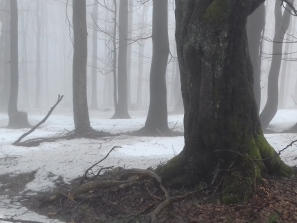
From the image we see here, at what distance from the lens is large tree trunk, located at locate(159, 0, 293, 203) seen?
19.8 feet

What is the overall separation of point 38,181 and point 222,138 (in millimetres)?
4289

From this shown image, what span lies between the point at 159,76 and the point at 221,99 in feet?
27.6

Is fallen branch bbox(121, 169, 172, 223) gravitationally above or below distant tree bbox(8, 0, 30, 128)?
below

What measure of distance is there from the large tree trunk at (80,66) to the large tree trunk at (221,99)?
296 inches

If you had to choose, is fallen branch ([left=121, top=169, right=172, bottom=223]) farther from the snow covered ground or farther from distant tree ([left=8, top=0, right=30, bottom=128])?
distant tree ([left=8, top=0, right=30, bottom=128])

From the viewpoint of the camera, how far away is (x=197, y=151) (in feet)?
21.4

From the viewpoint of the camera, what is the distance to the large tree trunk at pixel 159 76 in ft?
46.9

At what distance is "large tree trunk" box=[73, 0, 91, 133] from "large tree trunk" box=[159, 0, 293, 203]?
7.52 m

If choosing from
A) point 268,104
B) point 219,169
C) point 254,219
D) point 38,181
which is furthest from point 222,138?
point 268,104

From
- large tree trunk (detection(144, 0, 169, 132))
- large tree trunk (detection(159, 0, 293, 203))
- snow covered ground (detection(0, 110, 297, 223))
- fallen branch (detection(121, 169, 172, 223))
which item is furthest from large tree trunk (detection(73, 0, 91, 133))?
large tree trunk (detection(159, 0, 293, 203))

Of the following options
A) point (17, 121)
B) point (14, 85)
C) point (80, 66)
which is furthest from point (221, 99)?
point (14, 85)

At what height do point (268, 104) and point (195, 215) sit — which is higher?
point (268, 104)

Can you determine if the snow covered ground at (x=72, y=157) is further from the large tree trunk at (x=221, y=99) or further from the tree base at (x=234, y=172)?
the large tree trunk at (x=221, y=99)

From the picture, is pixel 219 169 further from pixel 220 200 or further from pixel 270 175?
pixel 270 175
